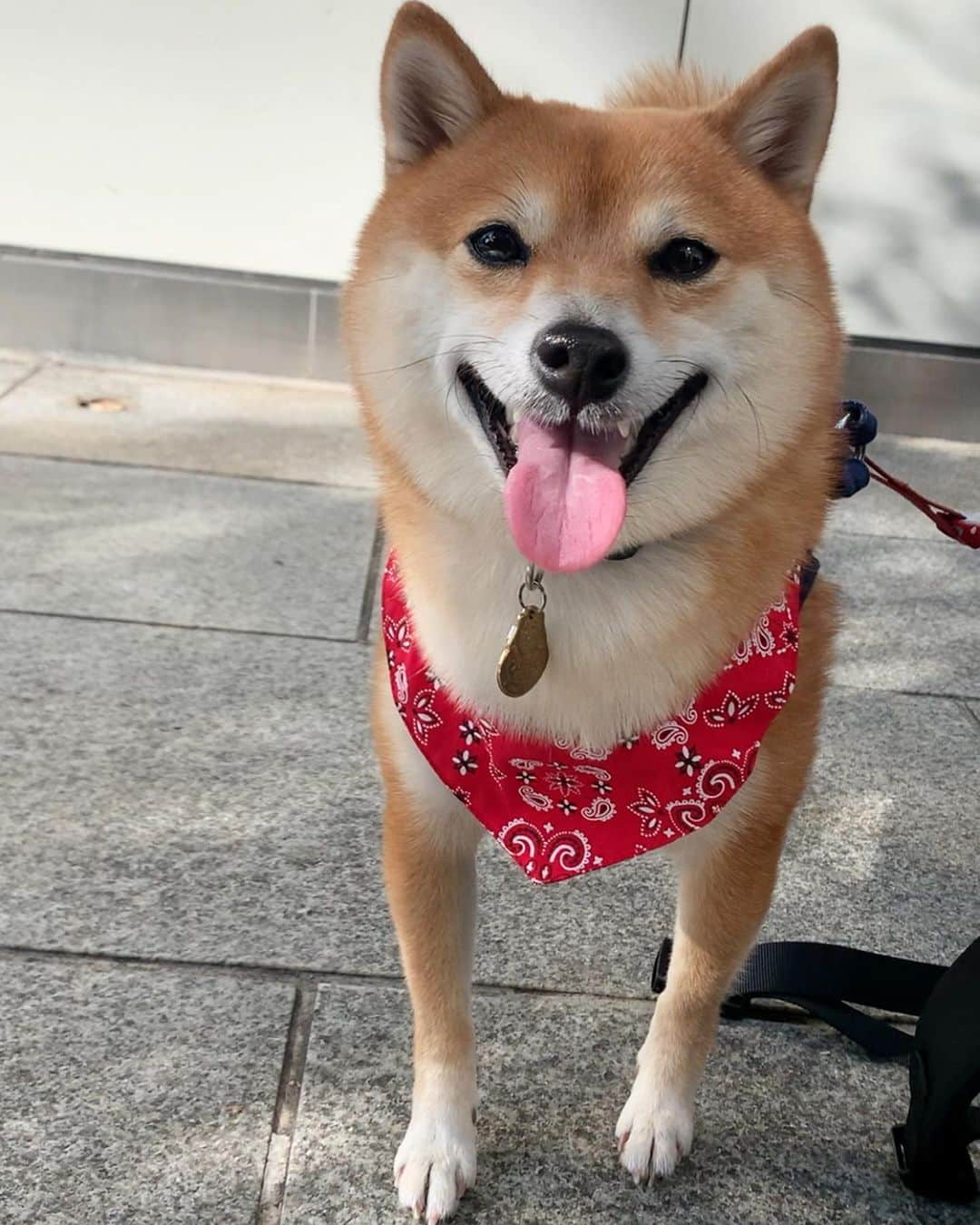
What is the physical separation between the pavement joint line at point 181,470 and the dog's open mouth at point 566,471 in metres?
2.87

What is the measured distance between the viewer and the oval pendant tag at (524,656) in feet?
5.76

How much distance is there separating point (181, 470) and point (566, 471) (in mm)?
3152

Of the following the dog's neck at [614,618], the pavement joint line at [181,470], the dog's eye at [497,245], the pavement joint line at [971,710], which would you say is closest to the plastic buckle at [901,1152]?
the dog's neck at [614,618]

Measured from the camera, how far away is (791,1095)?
2.07m

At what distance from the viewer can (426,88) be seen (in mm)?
1956

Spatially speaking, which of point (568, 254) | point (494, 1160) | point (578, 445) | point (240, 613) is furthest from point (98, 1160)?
point (240, 613)

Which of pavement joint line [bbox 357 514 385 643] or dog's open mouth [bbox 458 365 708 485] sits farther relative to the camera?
pavement joint line [bbox 357 514 385 643]

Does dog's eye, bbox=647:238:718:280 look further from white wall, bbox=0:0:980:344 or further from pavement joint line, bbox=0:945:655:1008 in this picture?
white wall, bbox=0:0:980:344

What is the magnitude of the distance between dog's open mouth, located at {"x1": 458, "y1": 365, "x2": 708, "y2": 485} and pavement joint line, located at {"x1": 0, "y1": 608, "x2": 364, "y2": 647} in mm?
1808

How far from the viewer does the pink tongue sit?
166 centimetres

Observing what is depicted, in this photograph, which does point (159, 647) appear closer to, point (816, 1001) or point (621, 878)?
point (621, 878)

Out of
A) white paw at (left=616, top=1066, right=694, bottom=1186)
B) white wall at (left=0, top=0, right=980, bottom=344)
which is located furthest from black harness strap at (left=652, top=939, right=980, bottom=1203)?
white wall at (left=0, top=0, right=980, bottom=344)

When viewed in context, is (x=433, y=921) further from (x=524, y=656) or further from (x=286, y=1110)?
(x=524, y=656)

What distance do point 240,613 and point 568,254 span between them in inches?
81.3
